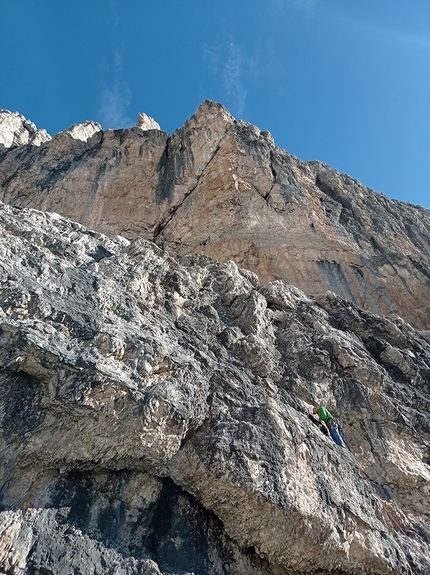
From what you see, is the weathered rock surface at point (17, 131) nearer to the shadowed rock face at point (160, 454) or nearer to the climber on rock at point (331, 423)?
the shadowed rock face at point (160, 454)

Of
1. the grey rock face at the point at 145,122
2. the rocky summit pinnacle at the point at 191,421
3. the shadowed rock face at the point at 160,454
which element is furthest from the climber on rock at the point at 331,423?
the grey rock face at the point at 145,122

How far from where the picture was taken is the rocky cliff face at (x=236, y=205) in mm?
25328

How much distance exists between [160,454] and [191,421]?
906 millimetres

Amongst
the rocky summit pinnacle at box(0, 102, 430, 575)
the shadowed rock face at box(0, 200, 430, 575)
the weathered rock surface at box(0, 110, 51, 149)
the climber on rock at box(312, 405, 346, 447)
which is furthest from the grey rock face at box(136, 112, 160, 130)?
the climber on rock at box(312, 405, 346, 447)

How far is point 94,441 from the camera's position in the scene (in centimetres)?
719

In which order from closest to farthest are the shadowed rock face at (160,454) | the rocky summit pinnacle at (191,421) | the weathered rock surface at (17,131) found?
the shadowed rock face at (160,454) < the rocky summit pinnacle at (191,421) < the weathered rock surface at (17,131)

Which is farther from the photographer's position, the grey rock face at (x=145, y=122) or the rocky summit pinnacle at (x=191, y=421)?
the grey rock face at (x=145, y=122)

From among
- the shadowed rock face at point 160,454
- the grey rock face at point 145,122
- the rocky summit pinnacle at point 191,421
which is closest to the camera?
the shadowed rock face at point 160,454

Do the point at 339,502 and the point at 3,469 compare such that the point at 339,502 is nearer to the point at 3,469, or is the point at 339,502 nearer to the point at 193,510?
the point at 193,510

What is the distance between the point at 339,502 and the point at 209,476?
2.75 metres

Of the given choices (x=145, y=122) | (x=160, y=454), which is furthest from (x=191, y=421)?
(x=145, y=122)

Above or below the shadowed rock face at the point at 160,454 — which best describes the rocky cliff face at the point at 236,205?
above

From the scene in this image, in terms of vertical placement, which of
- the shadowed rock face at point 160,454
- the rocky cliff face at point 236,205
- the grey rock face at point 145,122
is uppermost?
the grey rock face at point 145,122

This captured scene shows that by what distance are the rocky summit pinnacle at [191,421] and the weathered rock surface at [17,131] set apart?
2949 centimetres
